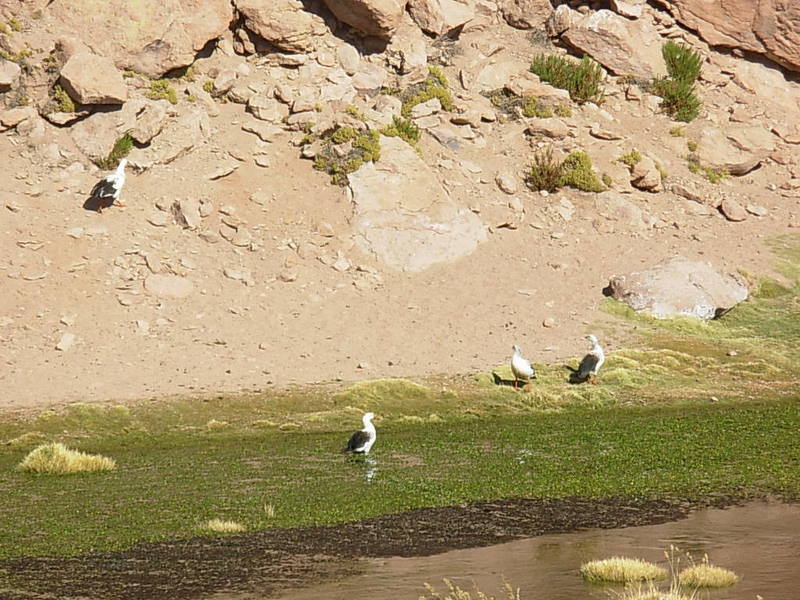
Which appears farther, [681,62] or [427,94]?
[681,62]

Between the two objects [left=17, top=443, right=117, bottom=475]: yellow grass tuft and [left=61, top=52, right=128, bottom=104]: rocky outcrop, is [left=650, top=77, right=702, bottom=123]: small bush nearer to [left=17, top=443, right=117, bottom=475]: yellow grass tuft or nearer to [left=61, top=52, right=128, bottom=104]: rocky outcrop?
[left=61, top=52, right=128, bottom=104]: rocky outcrop

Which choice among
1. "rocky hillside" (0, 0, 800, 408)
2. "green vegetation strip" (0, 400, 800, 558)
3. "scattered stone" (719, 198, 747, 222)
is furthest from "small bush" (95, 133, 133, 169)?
"scattered stone" (719, 198, 747, 222)

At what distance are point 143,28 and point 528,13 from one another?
15712mm

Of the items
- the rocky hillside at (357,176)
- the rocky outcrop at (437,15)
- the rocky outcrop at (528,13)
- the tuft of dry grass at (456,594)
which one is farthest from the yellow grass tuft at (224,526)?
the rocky outcrop at (528,13)

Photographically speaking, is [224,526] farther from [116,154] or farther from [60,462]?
[116,154]

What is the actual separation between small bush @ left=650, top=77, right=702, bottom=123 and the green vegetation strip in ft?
66.3

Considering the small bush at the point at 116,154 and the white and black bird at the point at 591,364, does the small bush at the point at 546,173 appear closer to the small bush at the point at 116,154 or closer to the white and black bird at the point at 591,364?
the white and black bird at the point at 591,364

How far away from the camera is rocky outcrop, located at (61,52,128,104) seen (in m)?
35.7

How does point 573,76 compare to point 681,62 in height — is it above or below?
below

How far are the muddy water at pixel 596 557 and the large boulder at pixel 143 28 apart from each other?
27626 millimetres

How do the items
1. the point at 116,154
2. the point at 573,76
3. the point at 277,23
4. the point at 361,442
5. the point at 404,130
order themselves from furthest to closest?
the point at 573,76 < the point at 277,23 < the point at 404,130 < the point at 116,154 < the point at 361,442

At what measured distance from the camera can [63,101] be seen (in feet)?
119

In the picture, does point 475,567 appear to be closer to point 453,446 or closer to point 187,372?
point 453,446

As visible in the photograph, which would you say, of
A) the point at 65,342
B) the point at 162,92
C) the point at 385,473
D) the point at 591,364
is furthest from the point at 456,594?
the point at 162,92
